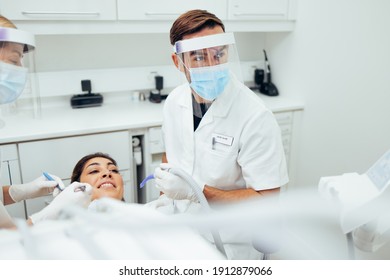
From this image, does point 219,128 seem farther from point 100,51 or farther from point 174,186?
point 100,51

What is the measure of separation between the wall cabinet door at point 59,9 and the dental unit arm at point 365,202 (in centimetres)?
176

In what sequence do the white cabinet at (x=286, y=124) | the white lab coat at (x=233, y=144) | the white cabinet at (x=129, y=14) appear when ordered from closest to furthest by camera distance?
the white lab coat at (x=233, y=144) → the white cabinet at (x=129, y=14) → the white cabinet at (x=286, y=124)

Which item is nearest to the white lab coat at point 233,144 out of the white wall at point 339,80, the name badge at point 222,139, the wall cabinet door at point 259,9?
the name badge at point 222,139

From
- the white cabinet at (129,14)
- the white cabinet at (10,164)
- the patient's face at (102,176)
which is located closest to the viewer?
the patient's face at (102,176)

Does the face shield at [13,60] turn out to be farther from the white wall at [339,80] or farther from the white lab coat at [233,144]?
the white wall at [339,80]

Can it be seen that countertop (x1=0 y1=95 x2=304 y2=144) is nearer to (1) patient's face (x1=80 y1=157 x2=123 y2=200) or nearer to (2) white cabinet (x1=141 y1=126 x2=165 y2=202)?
(2) white cabinet (x1=141 y1=126 x2=165 y2=202)

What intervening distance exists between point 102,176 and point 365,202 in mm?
1216

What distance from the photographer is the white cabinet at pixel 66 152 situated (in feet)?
6.19

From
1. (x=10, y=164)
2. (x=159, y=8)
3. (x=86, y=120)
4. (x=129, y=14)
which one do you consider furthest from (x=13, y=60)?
(x=159, y=8)

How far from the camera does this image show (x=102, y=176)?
62.6 inches

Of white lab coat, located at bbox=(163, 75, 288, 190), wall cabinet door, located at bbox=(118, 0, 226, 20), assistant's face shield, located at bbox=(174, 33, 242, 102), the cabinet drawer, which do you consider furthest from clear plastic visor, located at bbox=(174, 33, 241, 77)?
wall cabinet door, located at bbox=(118, 0, 226, 20)

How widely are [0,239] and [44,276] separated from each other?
98mm

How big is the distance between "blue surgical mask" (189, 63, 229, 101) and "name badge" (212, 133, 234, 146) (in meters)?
0.15

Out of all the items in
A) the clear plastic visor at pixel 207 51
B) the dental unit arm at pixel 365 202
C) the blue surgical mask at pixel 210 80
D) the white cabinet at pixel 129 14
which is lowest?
the dental unit arm at pixel 365 202
